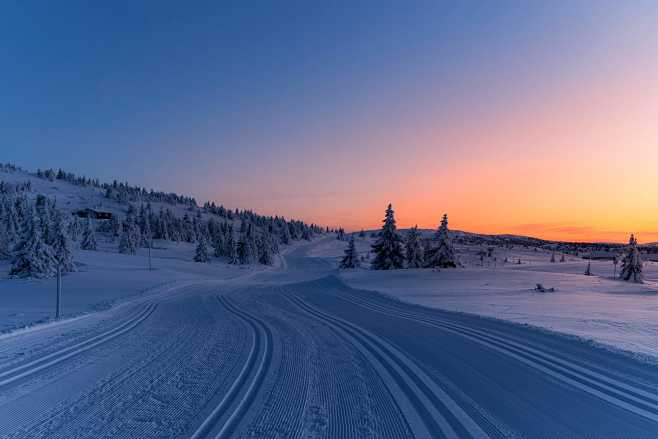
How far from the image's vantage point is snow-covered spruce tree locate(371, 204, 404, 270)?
52.1m

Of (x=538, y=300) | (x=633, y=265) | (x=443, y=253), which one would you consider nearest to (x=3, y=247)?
(x=443, y=253)

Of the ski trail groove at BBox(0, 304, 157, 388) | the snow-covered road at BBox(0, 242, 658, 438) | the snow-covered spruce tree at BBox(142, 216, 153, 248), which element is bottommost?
the ski trail groove at BBox(0, 304, 157, 388)

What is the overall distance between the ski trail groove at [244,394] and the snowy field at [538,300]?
31.9 ft

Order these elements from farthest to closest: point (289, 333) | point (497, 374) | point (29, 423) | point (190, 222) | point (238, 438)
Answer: point (190, 222) < point (289, 333) < point (497, 374) < point (29, 423) < point (238, 438)

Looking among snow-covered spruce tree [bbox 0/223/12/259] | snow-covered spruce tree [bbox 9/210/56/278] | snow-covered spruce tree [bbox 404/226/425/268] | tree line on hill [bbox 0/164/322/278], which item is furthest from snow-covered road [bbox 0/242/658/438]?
snow-covered spruce tree [bbox 0/223/12/259]

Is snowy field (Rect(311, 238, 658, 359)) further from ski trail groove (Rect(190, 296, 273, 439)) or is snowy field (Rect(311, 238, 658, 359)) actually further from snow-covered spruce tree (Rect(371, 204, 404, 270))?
ski trail groove (Rect(190, 296, 273, 439))

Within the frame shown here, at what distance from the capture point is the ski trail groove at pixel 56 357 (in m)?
8.35

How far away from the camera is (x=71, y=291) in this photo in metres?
32.5

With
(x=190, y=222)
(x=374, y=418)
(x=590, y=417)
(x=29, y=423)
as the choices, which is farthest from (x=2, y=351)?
(x=190, y=222)

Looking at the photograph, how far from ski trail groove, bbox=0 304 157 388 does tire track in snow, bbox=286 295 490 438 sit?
26.4ft

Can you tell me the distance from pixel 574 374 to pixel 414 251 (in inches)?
2135

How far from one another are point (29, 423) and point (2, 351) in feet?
21.0

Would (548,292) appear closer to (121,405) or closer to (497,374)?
(497,374)

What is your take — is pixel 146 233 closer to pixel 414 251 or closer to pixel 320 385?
pixel 414 251
